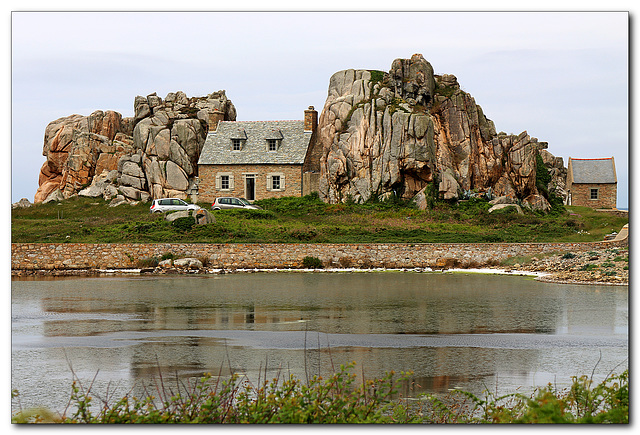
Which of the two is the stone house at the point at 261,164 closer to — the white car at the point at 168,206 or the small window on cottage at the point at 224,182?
the small window on cottage at the point at 224,182

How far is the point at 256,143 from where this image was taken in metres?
55.7

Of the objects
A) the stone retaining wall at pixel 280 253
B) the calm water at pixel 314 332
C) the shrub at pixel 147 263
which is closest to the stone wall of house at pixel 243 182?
the stone retaining wall at pixel 280 253

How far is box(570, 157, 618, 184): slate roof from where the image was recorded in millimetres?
66750

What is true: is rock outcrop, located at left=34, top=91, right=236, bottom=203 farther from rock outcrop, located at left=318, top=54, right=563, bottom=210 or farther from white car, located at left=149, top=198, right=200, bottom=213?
rock outcrop, located at left=318, top=54, right=563, bottom=210

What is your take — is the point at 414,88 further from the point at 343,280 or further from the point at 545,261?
the point at 343,280

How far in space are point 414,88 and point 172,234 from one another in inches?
937

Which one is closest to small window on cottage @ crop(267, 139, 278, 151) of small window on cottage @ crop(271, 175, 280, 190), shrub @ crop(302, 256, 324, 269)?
small window on cottage @ crop(271, 175, 280, 190)

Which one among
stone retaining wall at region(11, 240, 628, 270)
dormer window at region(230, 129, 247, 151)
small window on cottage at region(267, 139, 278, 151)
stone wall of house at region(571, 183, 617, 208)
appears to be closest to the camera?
stone retaining wall at region(11, 240, 628, 270)

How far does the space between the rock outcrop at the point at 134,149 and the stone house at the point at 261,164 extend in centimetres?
230

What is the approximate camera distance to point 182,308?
72.5 feet

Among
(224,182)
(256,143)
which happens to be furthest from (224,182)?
(256,143)

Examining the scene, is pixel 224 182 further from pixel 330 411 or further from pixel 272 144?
pixel 330 411

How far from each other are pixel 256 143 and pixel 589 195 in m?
34.5
